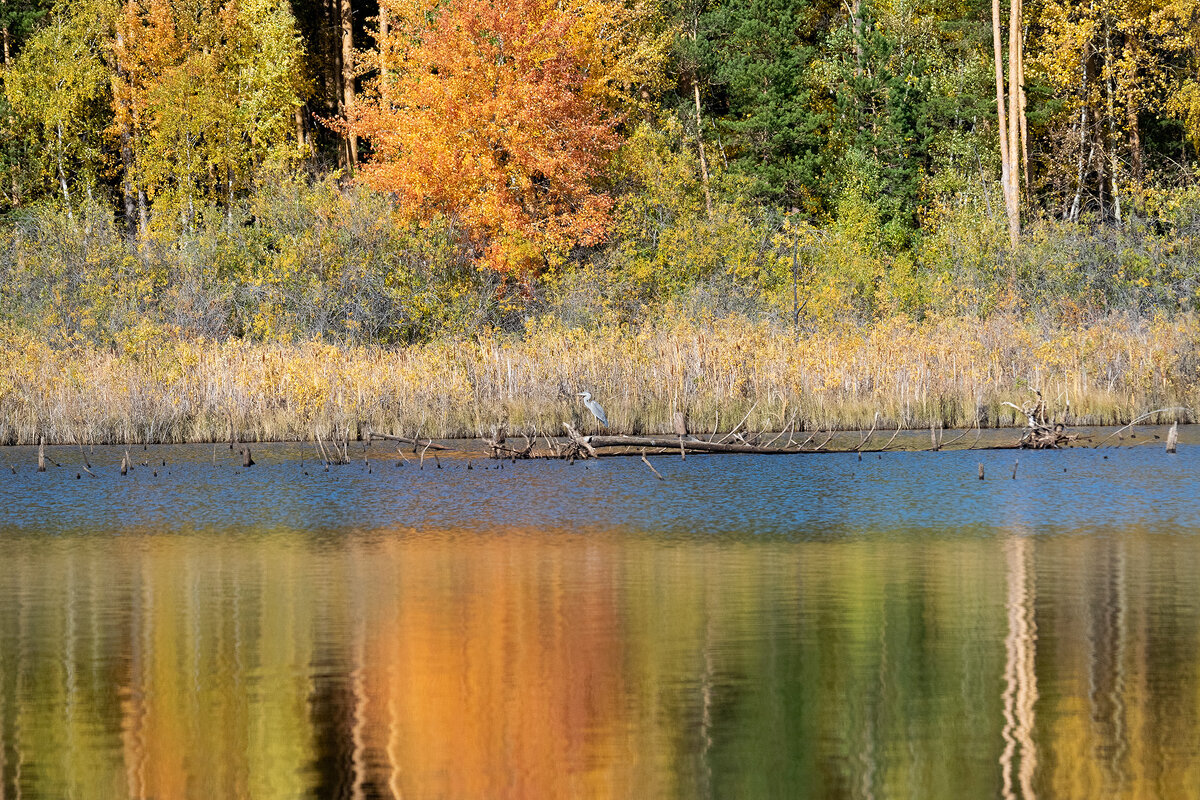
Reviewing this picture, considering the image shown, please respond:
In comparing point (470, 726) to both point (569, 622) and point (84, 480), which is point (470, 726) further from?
point (84, 480)

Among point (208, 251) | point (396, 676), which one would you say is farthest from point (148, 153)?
point (396, 676)

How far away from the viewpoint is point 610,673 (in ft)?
25.6

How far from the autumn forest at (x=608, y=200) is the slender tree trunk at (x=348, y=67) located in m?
0.29

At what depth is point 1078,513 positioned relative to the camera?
1396 cm

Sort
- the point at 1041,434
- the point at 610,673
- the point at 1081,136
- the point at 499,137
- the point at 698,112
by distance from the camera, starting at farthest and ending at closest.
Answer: the point at 698,112 < the point at 1081,136 < the point at 499,137 < the point at 1041,434 < the point at 610,673

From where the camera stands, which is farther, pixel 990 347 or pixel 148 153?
pixel 148 153

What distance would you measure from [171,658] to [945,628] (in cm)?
442

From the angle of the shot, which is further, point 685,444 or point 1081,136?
point 1081,136

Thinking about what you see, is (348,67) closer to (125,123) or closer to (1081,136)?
(125,123)

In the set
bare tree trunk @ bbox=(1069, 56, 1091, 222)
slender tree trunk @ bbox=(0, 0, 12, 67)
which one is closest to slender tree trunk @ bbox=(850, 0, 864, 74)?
bare tree trunk @ bbox=(1069, 56, 1091, 222)

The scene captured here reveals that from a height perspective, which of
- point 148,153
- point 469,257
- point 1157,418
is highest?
point 148,153

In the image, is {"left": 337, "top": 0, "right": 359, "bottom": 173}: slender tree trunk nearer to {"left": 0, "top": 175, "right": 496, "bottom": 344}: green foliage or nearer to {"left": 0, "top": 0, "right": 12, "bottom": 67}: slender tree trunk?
{"left": 0, "top": 0, "right": 12, "bottom": 67}: slender tree trunk

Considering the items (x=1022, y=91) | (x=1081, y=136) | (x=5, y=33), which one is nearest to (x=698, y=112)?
(x=1022, y=91)

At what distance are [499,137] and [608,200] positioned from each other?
2.67 metres
